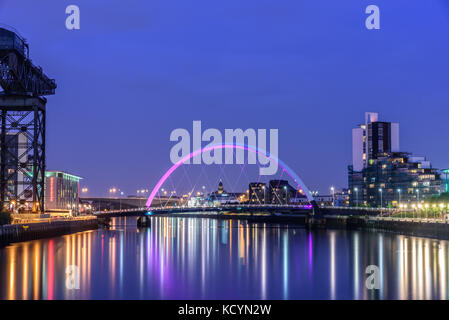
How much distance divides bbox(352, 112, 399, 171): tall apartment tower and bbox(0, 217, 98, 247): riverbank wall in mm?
98765

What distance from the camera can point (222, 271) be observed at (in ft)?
136

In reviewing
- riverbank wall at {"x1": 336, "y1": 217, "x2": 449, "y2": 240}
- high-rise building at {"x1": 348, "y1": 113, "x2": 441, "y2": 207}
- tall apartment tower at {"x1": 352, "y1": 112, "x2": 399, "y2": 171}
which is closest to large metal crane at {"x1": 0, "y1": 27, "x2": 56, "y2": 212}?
riverbank wall at {"x1": 336, "y1": 217, "x2": 449, "y2": 240}

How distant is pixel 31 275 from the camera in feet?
119

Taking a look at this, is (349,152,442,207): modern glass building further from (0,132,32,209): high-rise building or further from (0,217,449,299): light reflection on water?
(0,217,449,299): light reflection on water

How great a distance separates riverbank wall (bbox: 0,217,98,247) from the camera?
53.0 metres

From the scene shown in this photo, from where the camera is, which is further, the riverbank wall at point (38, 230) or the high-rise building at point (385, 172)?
the high-rise building at point (385, 172)

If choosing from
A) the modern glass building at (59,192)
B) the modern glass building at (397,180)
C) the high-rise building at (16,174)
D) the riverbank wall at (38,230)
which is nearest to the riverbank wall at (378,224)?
the modern glass building at (397,180)

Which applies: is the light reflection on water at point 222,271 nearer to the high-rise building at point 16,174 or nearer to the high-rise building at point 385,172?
the high-rise building at point 16,174

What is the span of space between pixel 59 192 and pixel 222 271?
282ft

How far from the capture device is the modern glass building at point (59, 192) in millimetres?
117562

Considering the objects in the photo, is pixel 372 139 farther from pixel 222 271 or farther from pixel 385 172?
pixel 222 271

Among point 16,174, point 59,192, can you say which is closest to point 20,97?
point 16,174

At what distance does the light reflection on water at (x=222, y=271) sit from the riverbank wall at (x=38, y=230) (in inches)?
53.0
